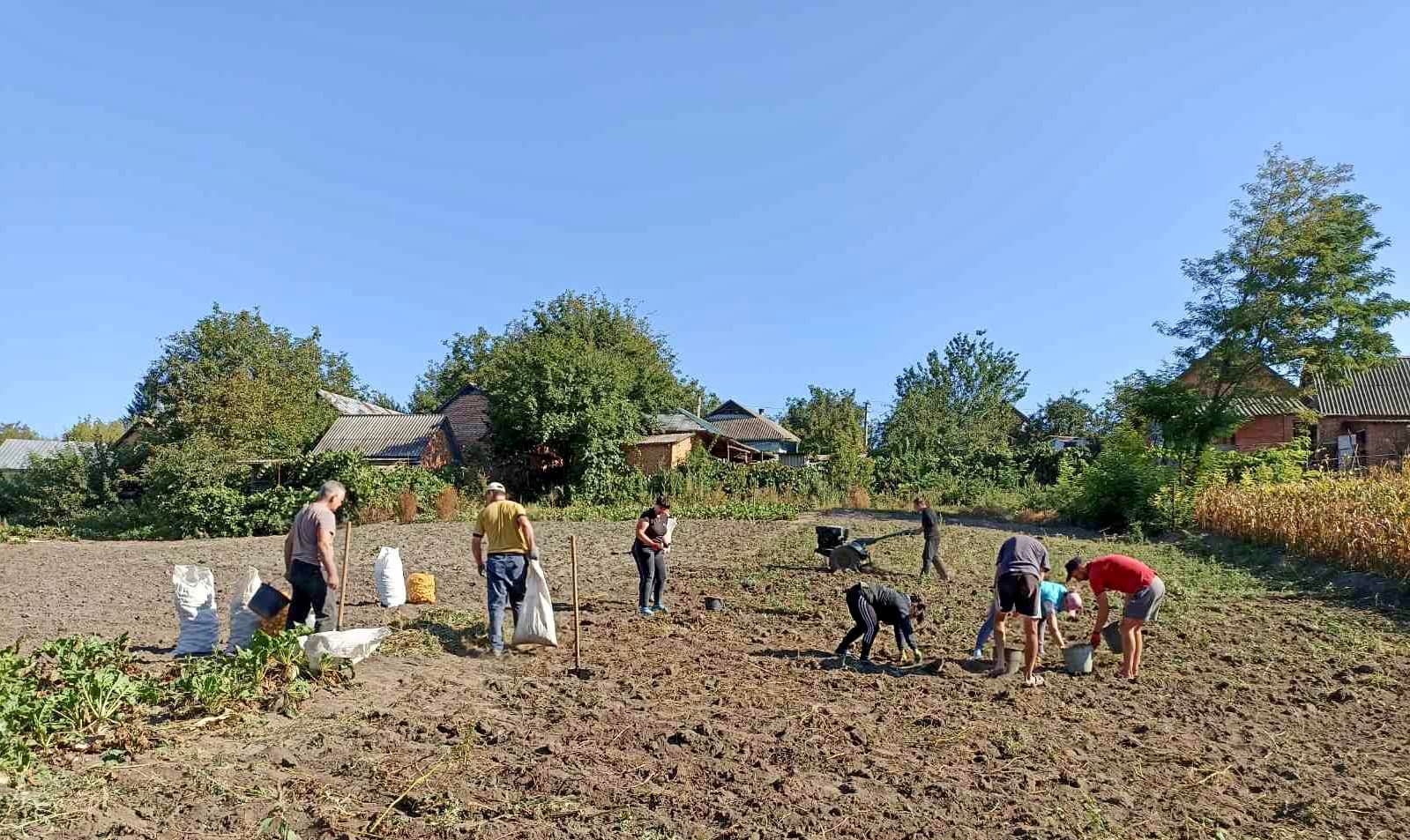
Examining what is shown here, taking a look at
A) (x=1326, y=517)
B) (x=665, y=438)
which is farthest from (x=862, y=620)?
(x=665, y=438)

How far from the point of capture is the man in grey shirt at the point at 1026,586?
7.32 metres

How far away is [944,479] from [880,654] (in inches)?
896

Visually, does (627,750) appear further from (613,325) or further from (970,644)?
(613,325)

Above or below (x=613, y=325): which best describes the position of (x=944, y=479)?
below

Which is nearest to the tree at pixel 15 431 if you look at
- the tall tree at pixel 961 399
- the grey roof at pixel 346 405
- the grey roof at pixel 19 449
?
the grey roof at pixel 19 449

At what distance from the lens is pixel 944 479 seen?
30250mm

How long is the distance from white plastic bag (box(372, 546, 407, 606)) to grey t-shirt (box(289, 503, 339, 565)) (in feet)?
9.75

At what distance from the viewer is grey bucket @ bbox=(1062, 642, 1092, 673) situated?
25.8ft

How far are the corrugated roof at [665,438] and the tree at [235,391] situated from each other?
12.6 meters

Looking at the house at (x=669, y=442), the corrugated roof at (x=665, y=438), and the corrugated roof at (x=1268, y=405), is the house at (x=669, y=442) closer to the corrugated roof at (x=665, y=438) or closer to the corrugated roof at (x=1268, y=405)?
the corrugated roof at (x=665, y=438)

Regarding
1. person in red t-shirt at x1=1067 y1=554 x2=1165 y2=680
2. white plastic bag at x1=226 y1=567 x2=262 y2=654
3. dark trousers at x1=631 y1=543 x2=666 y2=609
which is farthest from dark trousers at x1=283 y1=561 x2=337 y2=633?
person in red t-shirt at x1=1067 y1=554 x2=1165 y2=680

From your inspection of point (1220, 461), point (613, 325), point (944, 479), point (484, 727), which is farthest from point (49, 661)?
point (613, 325)

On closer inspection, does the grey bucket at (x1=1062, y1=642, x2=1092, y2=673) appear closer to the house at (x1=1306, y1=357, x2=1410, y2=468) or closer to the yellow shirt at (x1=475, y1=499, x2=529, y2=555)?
Result: the yellow shirt at (x1=475, y1=499, x2=529, y2=555)

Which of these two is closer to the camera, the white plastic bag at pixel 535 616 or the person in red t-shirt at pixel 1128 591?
the person in red t-shirt at pixel 1128 591
